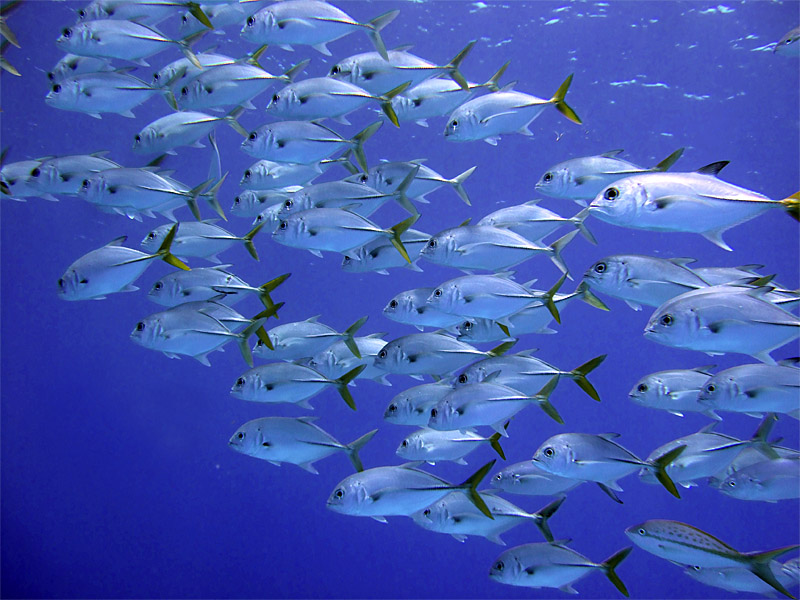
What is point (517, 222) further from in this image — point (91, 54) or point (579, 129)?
point (579, 129)

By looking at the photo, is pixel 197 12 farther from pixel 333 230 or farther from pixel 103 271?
pixel 103 271

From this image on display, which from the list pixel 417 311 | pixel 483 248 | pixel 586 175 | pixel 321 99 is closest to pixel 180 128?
pixel 321 99

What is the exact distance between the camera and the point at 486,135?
3988mm

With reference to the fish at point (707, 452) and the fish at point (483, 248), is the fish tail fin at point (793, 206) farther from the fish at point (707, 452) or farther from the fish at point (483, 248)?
the fish at point (707, 452)

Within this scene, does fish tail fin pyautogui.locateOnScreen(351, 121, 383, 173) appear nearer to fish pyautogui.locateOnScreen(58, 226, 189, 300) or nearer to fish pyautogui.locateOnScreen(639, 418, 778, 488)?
fish pyautogui.locateOnScreen(58, 226, 189, 300)

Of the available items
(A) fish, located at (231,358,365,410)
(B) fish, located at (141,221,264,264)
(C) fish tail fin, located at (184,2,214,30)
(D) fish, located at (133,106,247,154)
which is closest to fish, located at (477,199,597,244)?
(A) fish, located at (231,358,365,410)

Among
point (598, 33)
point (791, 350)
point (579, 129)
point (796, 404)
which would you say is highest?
point (598, 33)

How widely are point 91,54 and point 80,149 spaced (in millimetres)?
12576

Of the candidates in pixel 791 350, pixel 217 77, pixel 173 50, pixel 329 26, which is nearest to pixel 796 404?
pixel 329 26

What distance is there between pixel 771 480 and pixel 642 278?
1610mm

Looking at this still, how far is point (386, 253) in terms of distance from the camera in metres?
4.13

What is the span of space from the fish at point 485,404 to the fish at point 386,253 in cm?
111

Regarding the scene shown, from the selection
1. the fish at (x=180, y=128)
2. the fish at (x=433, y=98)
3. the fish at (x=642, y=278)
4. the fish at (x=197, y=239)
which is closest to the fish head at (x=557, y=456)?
the fish at (x=642, y=278)

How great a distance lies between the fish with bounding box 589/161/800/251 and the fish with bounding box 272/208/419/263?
4.50 ft
